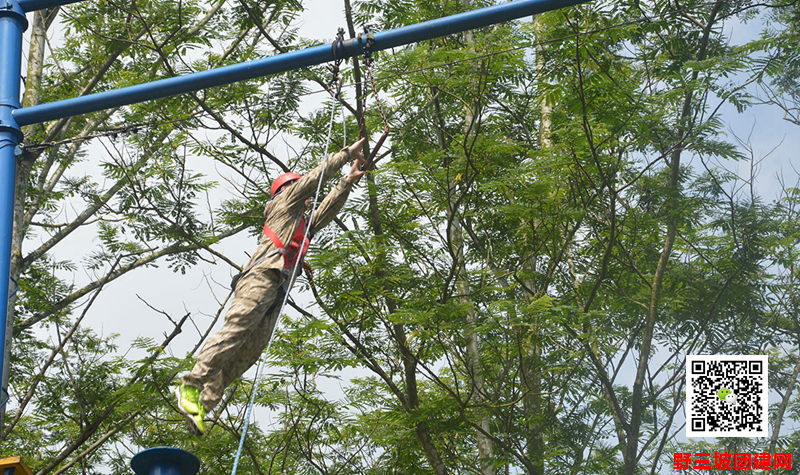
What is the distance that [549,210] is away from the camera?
30.1ft

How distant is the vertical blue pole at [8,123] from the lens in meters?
5.20

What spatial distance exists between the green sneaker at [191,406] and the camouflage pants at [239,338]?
3 cm

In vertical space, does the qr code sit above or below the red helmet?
above

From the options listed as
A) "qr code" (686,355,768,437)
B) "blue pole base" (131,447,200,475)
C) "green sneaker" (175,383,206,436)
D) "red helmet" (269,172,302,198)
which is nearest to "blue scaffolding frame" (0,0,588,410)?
"red helmet" (269,172,302,198)

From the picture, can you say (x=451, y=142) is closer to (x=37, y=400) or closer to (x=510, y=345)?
(x=510, y=345)

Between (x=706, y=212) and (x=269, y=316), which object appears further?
(x=706, y=212)

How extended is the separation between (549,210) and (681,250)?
4427mm

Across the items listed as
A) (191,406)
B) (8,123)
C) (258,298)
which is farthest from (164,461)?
(8,123)

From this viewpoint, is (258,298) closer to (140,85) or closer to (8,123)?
(140,85)

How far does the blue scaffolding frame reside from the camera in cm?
509

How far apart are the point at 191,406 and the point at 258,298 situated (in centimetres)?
78

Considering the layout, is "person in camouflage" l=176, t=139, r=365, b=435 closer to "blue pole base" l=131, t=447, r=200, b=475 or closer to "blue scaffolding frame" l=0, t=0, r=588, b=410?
"blue scaffolding frame" l=0, t=0, r=588, b=410

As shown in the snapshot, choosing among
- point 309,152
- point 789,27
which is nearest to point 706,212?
point 789,27

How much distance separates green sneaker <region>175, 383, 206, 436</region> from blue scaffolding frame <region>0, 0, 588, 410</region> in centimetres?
136
